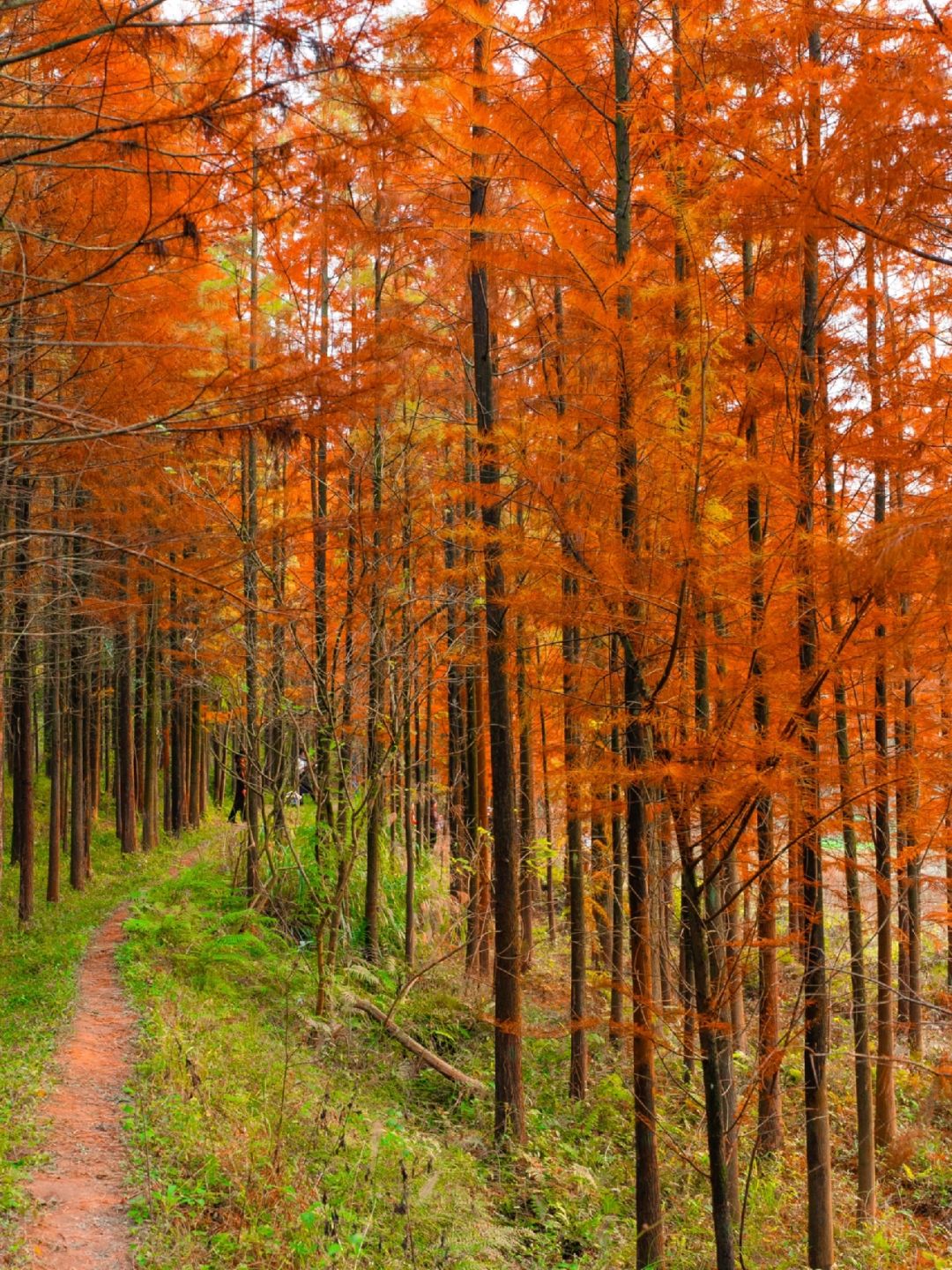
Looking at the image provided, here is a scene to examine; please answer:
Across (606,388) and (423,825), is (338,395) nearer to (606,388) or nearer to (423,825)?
(606,388)

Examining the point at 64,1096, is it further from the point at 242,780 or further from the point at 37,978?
the point at 37,978

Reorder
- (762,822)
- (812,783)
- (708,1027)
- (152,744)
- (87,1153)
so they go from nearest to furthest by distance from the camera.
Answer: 1. (708,1027)
2. (87,1153)
3. (812,783)
4. (762,822)
5. (152,744)

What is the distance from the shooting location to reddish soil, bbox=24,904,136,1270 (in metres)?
4.40

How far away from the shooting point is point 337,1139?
20.3 ft

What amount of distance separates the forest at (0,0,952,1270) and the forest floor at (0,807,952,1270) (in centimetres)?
6

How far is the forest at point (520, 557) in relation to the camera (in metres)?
4.38

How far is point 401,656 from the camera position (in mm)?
9781

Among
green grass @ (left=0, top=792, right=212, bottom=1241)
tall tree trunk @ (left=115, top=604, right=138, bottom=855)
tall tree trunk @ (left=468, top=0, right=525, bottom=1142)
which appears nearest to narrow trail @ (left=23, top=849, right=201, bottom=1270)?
green grass @ (left=0, top=792, right=212, bottom=1241)

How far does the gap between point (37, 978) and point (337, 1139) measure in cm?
574

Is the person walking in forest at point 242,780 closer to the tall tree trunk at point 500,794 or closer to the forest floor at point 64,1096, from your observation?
the forest floor at point 64,1096

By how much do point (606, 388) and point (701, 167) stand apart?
1.63 m

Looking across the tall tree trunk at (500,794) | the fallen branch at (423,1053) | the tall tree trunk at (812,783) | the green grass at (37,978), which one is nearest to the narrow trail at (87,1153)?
the green grass at (37,978)

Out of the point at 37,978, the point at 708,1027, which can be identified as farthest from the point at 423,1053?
the point at 708,1027

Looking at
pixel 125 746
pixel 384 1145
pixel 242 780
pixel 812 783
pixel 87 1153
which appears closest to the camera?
pixel 87 1153
